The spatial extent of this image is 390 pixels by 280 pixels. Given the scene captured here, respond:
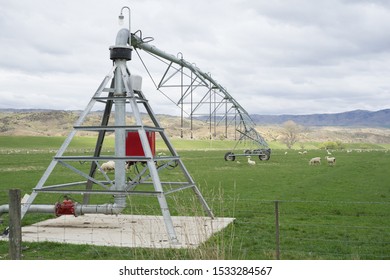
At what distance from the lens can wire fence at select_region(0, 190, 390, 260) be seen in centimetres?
1031

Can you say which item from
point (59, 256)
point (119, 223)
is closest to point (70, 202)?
point (119, 223)

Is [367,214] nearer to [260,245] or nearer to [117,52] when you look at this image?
[260,245]

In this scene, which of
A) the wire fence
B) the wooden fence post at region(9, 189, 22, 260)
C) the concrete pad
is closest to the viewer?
the wooden fence post at region(9, 189, 22, 260)

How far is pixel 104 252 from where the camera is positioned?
1091cm

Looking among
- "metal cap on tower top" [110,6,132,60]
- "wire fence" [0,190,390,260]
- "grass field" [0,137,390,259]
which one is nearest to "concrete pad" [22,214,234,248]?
"wire fence" [0,190,390,260]

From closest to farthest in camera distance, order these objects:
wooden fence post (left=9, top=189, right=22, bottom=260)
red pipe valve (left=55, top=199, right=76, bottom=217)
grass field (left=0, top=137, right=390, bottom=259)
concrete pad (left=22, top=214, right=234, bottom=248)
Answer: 1. wooden fence post (left=9, top=189, right=22, bottom=260)
2. grass field (left=0, top=137, right=390, bottom=259)
3. concrete pad (left=22, top=214, right=234, bottom=248)
4. red pipe valve (left=55, top=199, right=76, bottom=217)

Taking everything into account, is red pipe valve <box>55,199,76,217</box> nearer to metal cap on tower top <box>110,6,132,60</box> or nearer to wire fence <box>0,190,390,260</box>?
wire fence <box>0,190,390,260</box>

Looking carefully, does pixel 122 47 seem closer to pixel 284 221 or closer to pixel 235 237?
pixel 235 237

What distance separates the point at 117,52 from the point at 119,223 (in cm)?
497

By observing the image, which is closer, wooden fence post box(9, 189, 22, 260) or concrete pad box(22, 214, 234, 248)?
wooden fence post box(9, 189, 22, 260)

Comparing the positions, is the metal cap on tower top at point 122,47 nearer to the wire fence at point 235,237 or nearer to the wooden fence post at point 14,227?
the wire fence at point 235,237

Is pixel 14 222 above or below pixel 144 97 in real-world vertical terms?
below

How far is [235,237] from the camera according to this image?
12547 mm

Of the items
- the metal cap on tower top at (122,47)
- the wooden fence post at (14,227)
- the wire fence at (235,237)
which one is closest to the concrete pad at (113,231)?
the wire fence at (235,237)
